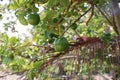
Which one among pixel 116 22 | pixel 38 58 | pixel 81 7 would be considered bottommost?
pixel 38 58

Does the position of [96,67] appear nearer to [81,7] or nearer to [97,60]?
[97,60]

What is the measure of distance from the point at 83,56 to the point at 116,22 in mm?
367

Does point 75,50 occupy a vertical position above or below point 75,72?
above

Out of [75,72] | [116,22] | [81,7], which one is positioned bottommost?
[75,72]

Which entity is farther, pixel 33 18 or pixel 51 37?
pixel 51 37

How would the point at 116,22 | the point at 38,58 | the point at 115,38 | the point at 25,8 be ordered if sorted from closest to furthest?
the point at 25,8 < the point at 116,22 < the point at 115,38 < the point at 38,58

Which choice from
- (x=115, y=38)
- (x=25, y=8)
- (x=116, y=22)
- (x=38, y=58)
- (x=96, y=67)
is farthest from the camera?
(x=96, y=67)

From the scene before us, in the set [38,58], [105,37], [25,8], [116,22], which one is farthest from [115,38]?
[25,8]

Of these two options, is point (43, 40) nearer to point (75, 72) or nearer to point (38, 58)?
point (38, 58)

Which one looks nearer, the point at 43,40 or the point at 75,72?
the point at 43,40

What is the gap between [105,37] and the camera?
174 centimetres

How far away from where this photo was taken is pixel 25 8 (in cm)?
133

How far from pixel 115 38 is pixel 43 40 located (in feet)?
1.39

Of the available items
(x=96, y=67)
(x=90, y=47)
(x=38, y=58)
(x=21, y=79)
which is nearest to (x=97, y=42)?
(x=90, y=47)
